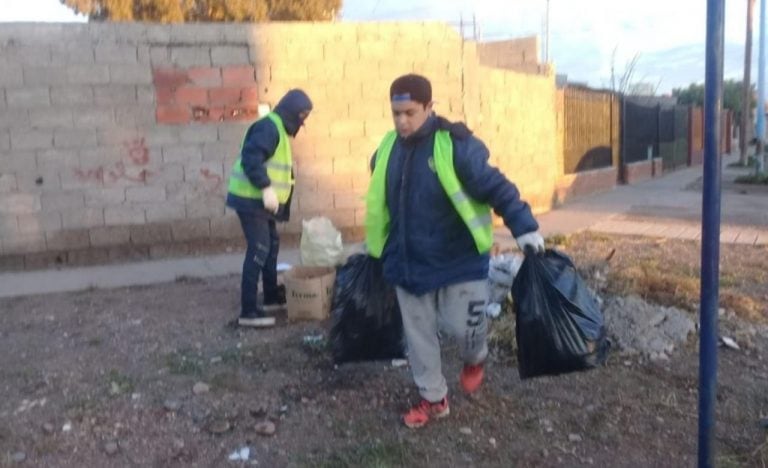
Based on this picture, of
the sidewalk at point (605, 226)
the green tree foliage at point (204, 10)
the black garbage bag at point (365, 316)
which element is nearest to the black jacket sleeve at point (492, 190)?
the black garbage bag at point (365, 316)

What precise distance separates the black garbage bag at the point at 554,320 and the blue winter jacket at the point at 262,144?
222 cm

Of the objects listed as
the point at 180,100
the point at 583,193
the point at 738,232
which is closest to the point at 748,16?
the point at 583,193

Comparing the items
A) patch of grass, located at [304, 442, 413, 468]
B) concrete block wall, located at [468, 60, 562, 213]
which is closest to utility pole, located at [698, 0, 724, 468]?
patch of grass, located at [304, 442, 413, 468]

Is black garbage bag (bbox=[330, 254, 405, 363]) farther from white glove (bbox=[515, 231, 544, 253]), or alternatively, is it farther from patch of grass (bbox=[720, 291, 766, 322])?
patch of grass (bbox=[720, 291, 766, 322])

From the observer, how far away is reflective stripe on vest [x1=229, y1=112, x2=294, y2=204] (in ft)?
18.6

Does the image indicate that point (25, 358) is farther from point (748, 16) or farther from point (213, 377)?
point (748, 16)

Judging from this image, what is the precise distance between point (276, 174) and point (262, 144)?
32cm

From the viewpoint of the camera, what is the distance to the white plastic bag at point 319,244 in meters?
6.21

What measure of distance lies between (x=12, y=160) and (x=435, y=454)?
5.91m

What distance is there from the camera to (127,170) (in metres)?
8.52

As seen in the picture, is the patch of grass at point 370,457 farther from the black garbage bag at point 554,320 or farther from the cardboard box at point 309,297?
the cardboard box at point 309,297

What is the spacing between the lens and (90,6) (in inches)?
803

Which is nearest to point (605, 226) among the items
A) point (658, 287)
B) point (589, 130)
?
point (658, 287)

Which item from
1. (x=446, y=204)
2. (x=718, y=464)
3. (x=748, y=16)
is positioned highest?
(x=748, y=16)
